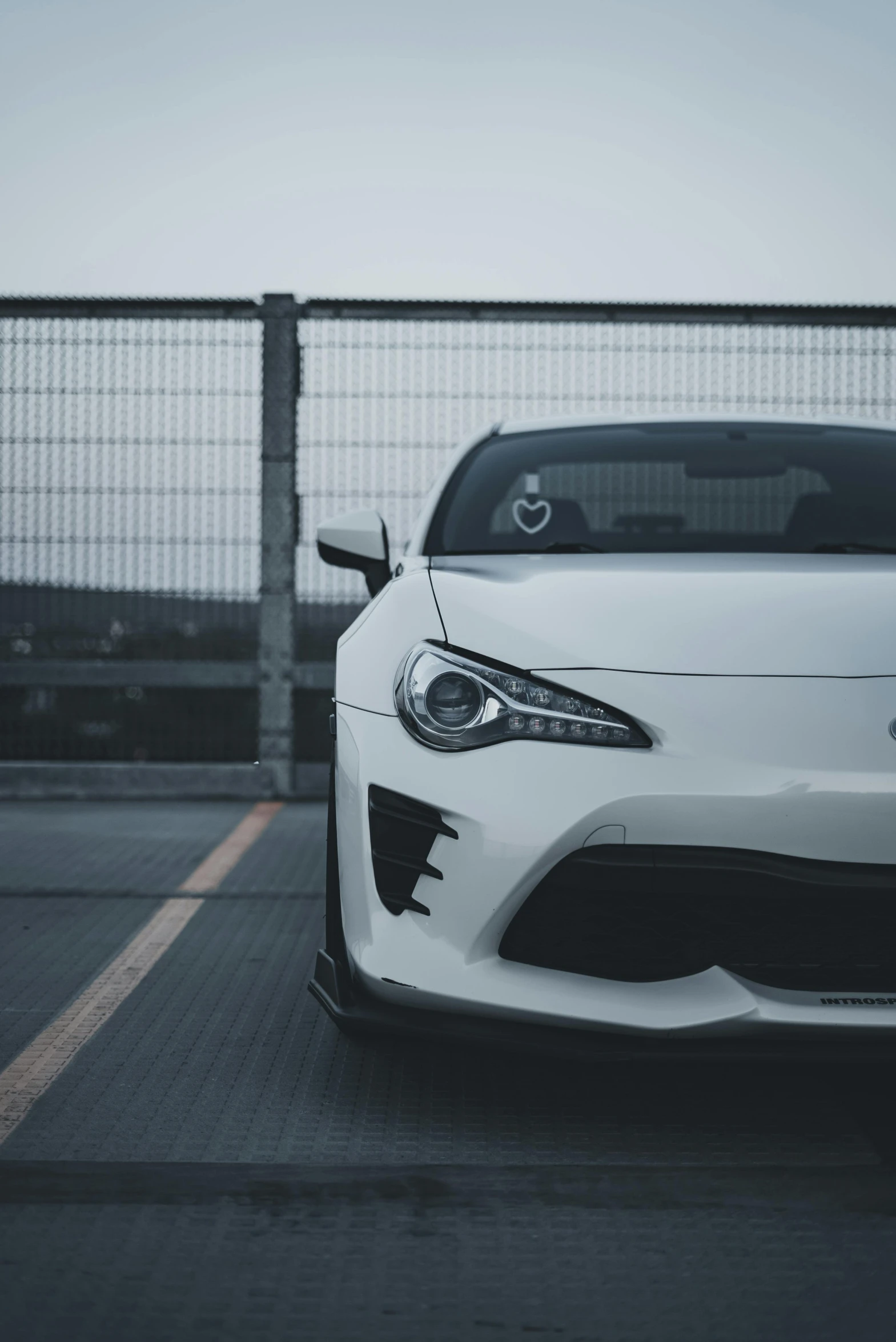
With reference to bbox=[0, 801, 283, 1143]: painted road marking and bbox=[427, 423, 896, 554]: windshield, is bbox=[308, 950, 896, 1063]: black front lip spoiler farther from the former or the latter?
bbox=[427, 423, 896, 554]: windshield

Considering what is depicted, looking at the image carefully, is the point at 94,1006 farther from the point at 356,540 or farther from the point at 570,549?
the point at 570,549

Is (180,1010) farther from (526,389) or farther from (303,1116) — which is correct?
(526,389)

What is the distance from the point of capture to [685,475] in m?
3.62

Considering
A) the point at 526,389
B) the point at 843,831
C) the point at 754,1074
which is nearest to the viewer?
the point at 843,831

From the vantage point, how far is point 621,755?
204cm

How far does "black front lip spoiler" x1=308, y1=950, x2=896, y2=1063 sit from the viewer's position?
Result: 1.97m

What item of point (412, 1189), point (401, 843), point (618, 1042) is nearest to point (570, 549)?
point (401, 843)

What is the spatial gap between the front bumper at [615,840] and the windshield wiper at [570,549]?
36.1 inches

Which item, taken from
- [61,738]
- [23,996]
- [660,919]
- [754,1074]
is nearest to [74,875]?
[23,996]

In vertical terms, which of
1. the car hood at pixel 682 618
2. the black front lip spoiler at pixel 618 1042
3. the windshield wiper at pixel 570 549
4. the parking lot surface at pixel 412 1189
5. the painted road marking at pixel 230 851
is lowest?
the painted road marking at pixel 230 851

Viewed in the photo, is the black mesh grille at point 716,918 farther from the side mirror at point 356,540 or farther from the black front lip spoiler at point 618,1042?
the side mirror at point 356,540

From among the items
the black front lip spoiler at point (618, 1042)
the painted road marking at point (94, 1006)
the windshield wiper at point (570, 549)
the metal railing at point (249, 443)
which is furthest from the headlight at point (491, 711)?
the metal railing at point (249, 443)

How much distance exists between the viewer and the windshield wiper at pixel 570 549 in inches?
117

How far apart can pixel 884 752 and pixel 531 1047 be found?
0.74 metres
